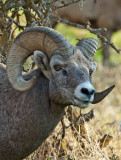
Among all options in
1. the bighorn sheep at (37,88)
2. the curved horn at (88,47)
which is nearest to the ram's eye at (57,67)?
the bighorn sheep at (37,88)

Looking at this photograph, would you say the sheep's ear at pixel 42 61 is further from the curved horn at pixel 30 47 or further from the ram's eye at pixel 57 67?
the ram's eye at pixel 57 67

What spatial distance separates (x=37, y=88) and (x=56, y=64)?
528mm

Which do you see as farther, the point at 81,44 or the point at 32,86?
the point at 81,44

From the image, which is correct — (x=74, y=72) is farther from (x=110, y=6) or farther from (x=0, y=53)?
(x=110, y=6)

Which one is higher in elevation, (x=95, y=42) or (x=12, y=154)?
(x=95, y=42)

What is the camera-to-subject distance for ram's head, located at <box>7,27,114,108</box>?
5121 mm

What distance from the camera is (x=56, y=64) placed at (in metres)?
5.35

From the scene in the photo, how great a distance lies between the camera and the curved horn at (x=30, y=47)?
5.30m

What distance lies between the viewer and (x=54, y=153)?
7.16 m

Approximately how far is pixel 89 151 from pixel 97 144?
0.67 ft

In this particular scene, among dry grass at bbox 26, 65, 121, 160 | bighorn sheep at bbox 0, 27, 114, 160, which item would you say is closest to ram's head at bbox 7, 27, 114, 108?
bighorn sheep at bbox 0, 27, 114, 160

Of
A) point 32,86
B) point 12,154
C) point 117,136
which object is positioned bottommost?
point 117,136

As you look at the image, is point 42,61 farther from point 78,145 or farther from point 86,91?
point 78,145

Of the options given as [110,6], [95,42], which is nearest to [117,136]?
[95,42]
